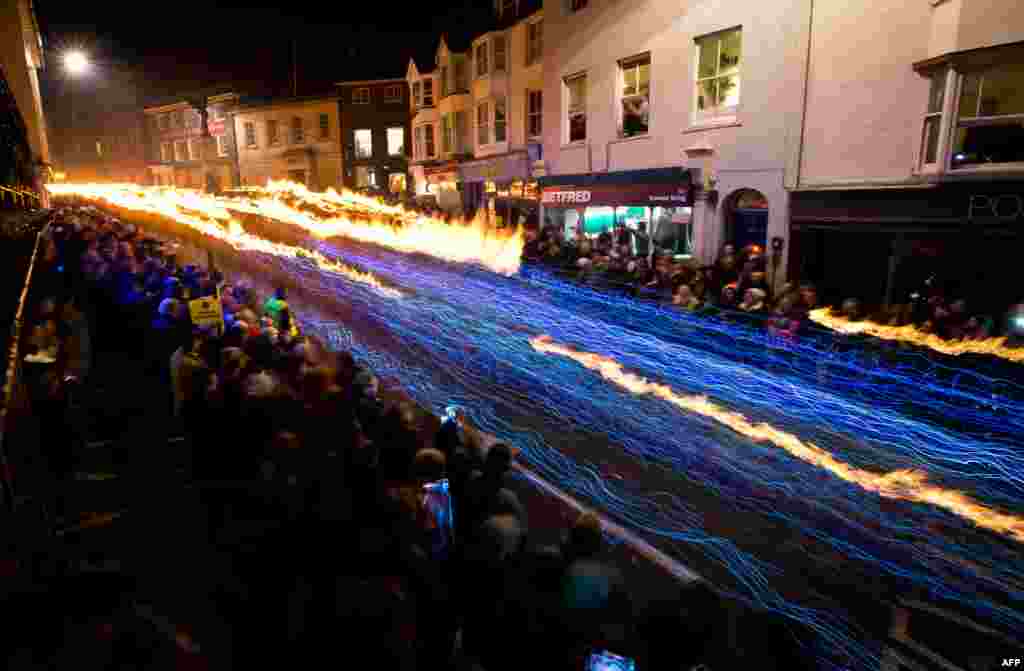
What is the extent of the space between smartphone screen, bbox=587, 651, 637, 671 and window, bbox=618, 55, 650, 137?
1617 cm

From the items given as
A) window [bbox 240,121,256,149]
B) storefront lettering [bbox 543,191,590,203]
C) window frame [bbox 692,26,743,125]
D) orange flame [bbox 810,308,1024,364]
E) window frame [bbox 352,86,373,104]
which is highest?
window frame [bbox 352,86,373,104]

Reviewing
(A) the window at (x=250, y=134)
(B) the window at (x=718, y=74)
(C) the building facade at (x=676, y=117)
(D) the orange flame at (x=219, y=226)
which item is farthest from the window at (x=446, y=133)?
(A) the window at (x=250, y=134)

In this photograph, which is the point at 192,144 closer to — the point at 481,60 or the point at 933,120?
the point at 481,60

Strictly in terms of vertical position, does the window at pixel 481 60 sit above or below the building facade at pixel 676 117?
above

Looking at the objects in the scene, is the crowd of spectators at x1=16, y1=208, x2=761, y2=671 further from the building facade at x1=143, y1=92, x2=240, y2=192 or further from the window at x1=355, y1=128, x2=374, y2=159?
the building facade at x1=143, y1=92, x2=240, y2=192

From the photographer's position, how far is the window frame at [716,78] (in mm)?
14562

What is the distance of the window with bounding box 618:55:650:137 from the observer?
17531 millimetres

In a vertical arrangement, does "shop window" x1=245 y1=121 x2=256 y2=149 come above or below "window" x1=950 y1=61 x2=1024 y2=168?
A: above

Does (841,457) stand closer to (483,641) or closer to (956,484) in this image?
(956,484)

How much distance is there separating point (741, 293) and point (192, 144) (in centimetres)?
6777

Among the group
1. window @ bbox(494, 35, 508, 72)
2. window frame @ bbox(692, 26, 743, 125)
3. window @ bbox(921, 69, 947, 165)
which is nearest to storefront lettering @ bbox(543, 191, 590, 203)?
window frame @ bbox(692, 26, 743, 125)

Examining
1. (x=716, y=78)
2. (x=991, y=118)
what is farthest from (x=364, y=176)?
(x=991, y=118)

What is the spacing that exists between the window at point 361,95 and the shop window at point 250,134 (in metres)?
12.5

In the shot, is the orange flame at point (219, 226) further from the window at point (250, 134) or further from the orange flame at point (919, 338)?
the window at point (250, 134)
